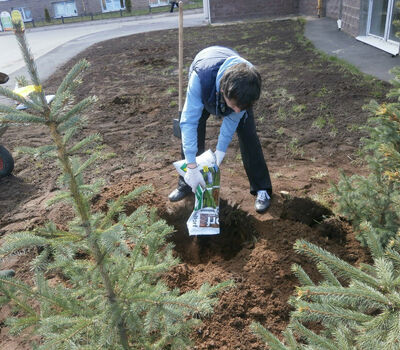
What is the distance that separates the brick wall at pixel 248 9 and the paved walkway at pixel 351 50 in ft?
16.6

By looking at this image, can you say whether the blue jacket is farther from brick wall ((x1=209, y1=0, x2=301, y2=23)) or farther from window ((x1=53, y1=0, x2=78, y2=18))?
window ((x1=53, y1=0, x2=78, y2=18))

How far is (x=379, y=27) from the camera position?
9383mm

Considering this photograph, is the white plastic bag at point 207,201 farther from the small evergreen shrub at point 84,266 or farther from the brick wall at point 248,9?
the brick wall at point 248,9

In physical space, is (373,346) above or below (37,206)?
above

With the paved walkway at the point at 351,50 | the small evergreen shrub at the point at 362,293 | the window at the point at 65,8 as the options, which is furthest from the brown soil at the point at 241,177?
the window at the point at 65,8

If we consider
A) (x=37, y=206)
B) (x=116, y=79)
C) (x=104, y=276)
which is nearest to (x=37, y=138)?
(x=37, y=206)

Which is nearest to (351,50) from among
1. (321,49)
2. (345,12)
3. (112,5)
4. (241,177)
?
(321,49)

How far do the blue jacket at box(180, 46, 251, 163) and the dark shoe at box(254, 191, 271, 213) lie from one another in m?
0.79

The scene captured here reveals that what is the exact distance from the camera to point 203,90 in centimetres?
278

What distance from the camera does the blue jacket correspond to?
273 centimetres

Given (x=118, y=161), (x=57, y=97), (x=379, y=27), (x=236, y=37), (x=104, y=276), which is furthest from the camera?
(x=236, y=37)

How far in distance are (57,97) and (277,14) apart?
18.3 m

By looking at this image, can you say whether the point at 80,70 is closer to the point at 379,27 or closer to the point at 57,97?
the point at 57,97

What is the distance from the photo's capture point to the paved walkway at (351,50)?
7.37 meters
